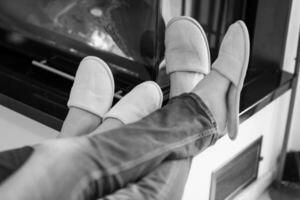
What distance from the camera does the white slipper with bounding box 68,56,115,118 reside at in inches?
55.7

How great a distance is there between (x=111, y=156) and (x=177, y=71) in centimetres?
51

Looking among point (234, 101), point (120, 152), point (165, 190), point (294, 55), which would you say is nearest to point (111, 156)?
point (120, 152)

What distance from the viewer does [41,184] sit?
0.96 metres

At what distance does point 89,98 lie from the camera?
4.67ft

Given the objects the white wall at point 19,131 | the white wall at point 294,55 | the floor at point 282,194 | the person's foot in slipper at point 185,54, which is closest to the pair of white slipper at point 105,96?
the person's foot in slipper at point 185,54

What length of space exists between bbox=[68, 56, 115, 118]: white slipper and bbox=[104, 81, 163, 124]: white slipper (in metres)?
0.06

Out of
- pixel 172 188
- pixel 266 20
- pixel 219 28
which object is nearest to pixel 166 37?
pixel 219 28

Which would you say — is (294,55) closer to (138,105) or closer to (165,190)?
(138,105)

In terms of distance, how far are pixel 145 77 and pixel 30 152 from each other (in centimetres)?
64

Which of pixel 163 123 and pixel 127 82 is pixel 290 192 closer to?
pixel 127 82

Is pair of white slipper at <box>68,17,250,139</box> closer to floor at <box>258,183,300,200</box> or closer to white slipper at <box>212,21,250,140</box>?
white slipper at <box>212,21,250,140</box>

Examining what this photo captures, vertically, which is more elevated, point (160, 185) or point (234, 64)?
point (234, 64)

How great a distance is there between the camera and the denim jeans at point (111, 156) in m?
0.97

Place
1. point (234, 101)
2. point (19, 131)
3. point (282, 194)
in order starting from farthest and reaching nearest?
point (282, 194)
point (19, 131)
point (234, 101)
